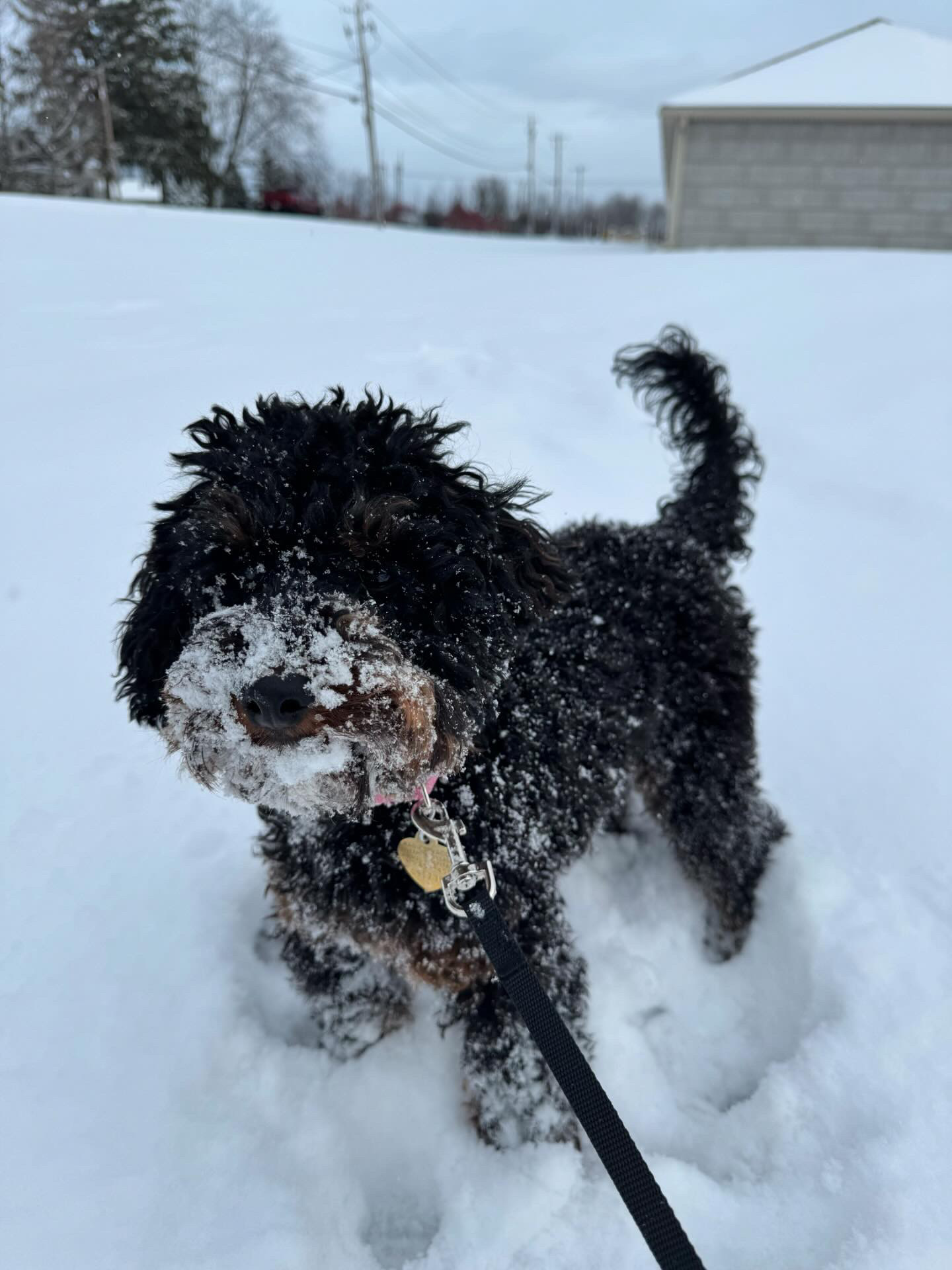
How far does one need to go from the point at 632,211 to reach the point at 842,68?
91.5 meters

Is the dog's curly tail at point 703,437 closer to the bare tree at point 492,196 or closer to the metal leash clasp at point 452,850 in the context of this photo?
the metal leash clasp at point 452,850

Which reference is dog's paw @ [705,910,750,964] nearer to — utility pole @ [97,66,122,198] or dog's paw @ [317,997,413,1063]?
dog's paw @ [317,997,413,1063]

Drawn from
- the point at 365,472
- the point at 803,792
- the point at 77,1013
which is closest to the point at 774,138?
the point at 803,792

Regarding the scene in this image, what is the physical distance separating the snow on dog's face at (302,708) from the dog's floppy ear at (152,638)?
305 mm

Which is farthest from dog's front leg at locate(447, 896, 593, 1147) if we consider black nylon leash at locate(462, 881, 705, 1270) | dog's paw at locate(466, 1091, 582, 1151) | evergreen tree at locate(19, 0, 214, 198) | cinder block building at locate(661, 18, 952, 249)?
cinder block building at locate(661, 18, 952, 249)

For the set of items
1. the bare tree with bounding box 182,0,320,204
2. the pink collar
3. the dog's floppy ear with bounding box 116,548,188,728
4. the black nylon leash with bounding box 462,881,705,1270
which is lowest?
the black nylon leash with bounding box 462,881,705,1270

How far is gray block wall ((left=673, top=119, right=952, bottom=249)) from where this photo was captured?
1470 centimetres

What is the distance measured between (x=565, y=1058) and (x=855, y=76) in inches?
811

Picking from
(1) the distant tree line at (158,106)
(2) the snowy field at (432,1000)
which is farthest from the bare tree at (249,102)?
(2) the snowy field at (432,1000)

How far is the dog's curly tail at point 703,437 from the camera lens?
295 cm

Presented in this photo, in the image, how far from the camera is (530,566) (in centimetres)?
195

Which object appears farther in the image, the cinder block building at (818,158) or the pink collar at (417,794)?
the cinder block building at (818,158)

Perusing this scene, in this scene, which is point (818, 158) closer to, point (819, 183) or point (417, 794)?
point (819, 183)

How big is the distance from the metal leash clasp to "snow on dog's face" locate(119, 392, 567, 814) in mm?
148
